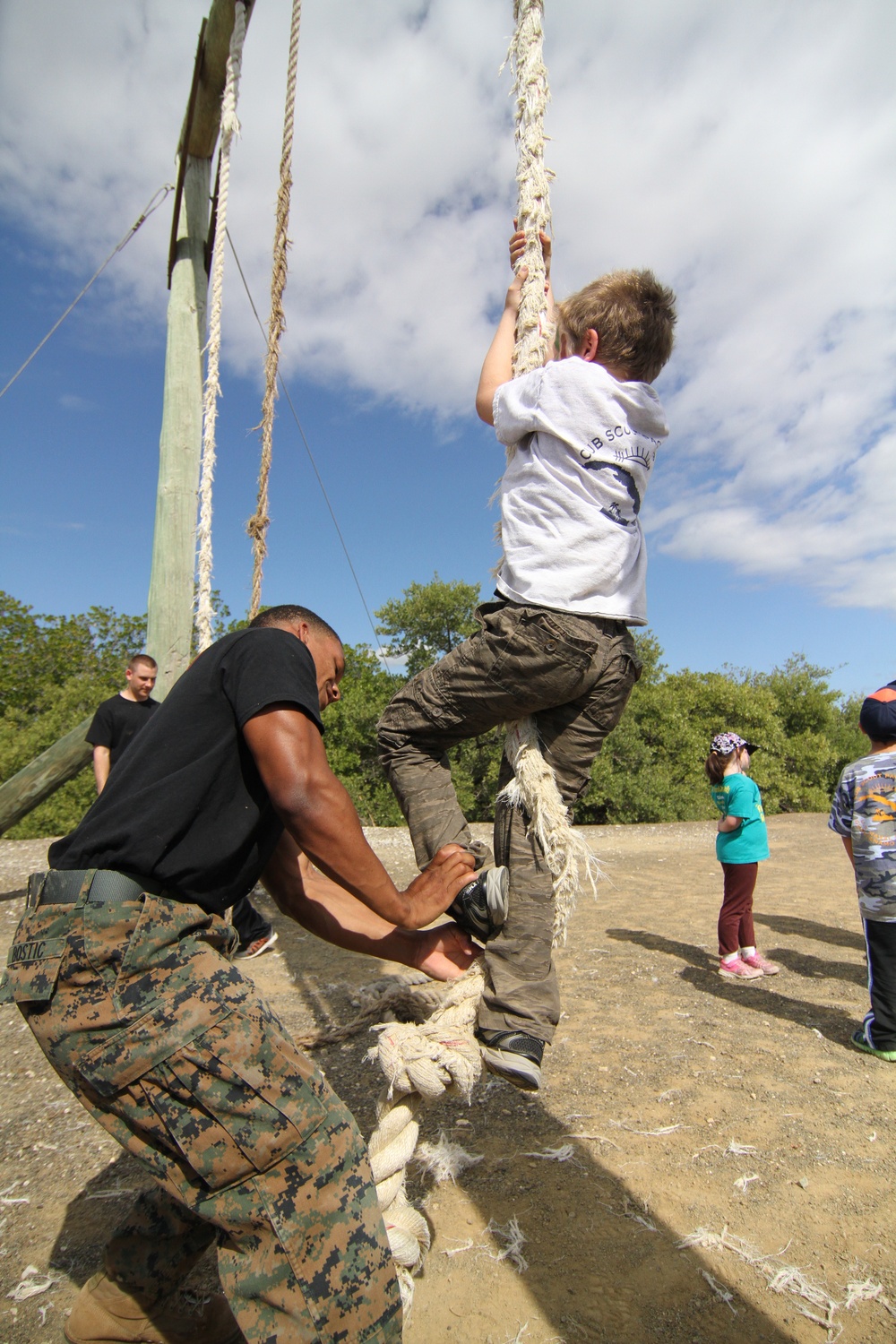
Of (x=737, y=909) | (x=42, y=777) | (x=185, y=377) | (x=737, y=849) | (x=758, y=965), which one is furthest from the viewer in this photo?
(x=42, y=777)

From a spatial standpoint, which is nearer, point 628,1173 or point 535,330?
point 535,330

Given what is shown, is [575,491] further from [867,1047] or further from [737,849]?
[737,849]

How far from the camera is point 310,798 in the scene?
1.90 m

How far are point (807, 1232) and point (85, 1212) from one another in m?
2.59

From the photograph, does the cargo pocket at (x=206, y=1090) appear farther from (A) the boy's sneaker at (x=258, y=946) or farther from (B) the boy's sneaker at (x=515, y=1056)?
(A) the boy's sneaker at (x=258, y=946)

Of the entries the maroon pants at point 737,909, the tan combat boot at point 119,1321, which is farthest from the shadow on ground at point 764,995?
the tan combat boot at point 119,1321

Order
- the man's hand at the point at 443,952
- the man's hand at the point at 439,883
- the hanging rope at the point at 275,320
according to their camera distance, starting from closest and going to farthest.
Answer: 1. the man's hand at the point at 439,883
2. the man's hand at the point at 443,952
3. the hanging rope at the point at 275,320

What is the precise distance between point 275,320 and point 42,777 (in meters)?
4.59

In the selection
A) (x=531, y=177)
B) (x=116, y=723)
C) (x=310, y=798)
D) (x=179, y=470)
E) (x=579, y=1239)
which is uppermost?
(x=179, y=470)

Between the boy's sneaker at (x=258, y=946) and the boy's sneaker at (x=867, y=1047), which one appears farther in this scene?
the boy's sneaker at (x=258, y=946)

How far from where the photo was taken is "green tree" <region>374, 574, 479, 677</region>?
58.3ft

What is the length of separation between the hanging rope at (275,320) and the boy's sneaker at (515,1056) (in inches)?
102

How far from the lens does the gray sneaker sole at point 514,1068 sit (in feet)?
6.61

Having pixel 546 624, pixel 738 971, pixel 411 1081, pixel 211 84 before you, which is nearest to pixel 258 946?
pixel 738 971
